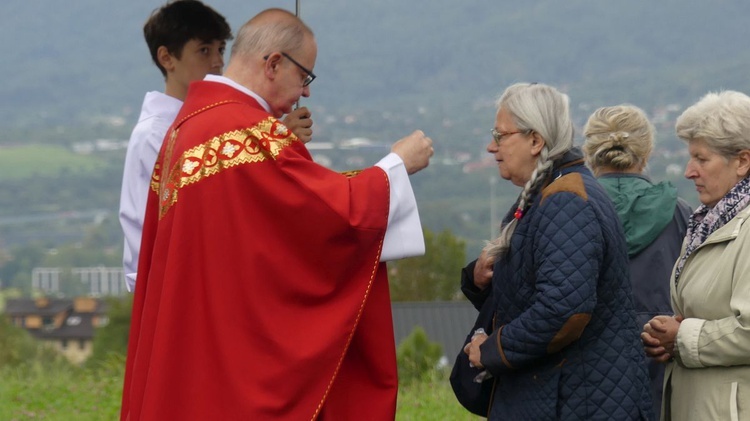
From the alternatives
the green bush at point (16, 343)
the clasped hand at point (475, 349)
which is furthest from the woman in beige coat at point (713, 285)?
the green bush at point (16, 343)

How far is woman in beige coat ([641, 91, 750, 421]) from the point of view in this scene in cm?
382

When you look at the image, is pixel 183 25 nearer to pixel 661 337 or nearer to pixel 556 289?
pixel 556 289

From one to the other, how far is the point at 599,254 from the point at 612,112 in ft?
4.47

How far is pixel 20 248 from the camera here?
126188 millimetres

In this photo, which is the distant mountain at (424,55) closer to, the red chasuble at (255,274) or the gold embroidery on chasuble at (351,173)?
the gold embroidery on chasuble at (351,173)

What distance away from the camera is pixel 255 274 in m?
3.89

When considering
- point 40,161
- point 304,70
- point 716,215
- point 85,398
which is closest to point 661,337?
point 716,215

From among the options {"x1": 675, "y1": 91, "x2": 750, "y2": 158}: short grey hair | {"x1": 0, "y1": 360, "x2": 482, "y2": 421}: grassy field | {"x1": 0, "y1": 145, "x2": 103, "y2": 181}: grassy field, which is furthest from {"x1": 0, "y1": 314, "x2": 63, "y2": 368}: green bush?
{"x1": 0, "y1": 145, "x2": 103, "y2": 181}: grassy field

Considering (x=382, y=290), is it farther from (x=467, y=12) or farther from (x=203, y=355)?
(x=467, y=12)

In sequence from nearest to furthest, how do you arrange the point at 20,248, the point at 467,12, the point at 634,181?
the point at 634,181
the point at 20,248
the point at 467,12

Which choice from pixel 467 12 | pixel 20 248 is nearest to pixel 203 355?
pixel 20 248

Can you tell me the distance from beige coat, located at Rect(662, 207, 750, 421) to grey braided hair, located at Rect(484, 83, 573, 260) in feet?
2.00

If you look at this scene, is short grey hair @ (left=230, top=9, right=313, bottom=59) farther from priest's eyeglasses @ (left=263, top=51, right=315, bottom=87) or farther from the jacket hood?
the jacket hood

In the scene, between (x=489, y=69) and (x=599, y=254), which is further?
(x=489, y=69)
